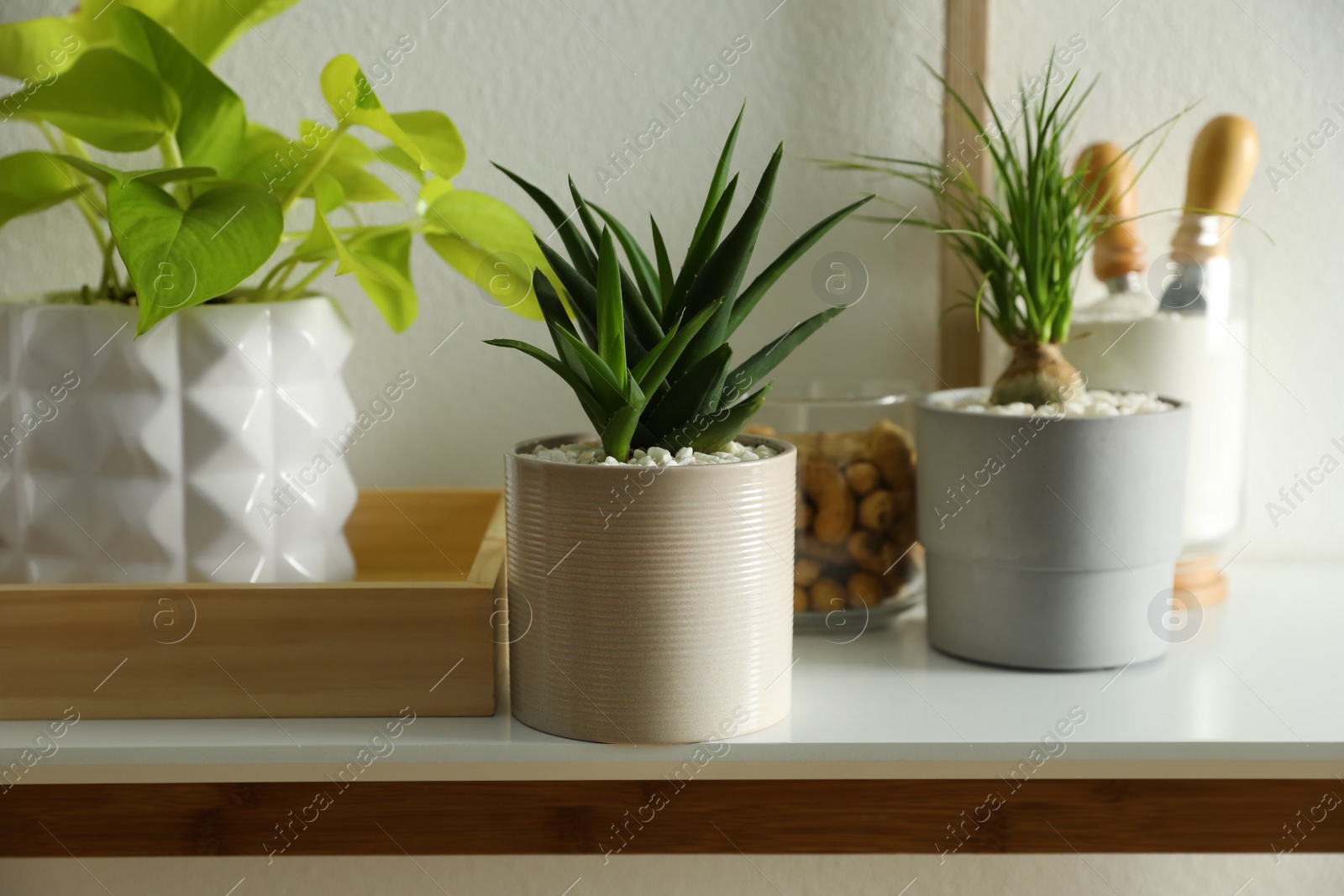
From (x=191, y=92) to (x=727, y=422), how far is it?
0.29m

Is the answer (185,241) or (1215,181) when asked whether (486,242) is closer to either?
(185,241)

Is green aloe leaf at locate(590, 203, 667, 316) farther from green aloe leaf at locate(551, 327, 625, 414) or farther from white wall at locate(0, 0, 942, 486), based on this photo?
white wall at locate(0, 0, 942, 486)

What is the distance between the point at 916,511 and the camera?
629 millimetres

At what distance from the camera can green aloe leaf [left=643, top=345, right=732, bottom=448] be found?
469 millimetres

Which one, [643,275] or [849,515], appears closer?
[643,275]

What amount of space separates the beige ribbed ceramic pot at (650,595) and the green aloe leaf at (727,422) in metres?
0.02

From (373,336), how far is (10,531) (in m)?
0.25

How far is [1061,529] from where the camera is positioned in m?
0.55

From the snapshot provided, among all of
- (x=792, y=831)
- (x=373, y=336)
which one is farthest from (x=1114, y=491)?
(x=373, y=336)

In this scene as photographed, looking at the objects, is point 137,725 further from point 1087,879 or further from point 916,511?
point 1087,879

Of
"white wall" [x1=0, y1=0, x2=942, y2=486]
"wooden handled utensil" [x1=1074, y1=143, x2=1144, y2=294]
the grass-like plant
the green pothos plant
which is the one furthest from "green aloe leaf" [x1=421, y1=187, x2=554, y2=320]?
"wooden handled utensil" [x1=1074, y1=143, x2=1144, y2=294]

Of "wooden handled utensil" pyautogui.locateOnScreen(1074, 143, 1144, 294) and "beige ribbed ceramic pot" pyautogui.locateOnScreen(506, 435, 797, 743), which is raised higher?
"wooden handled utensil" pyautogui.locateOnScreen(1074, 143, 1144, 294)

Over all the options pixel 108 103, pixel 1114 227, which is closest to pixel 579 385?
pixel 108 103

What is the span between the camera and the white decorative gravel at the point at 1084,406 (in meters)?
0.57
